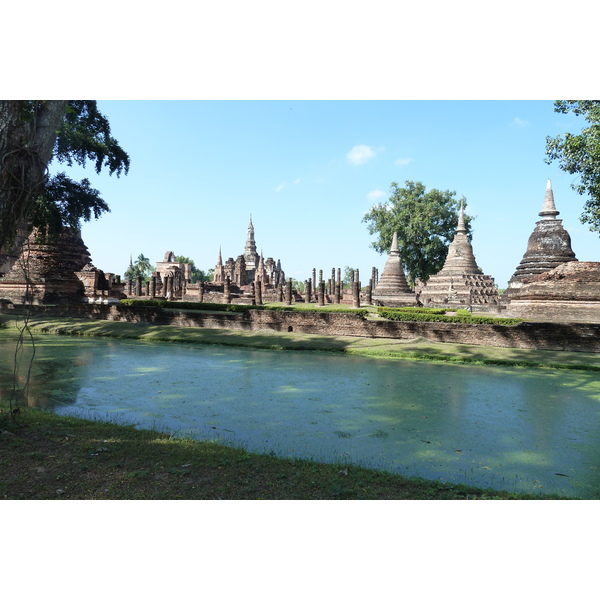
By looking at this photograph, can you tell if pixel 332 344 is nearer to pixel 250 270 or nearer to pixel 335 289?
pixel 335 289

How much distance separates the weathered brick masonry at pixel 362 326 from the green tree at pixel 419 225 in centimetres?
2597

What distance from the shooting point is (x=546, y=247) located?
18453 millimetres

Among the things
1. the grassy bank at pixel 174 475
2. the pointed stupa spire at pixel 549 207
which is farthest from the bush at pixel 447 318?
the grassy bank at pixel 174 475

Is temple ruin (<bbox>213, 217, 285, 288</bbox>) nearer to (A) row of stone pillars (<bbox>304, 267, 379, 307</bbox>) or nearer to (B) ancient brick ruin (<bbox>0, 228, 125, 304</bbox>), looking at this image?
(A) row of stone pillars (<bbox>304, 267, 379, 307</bbox>)

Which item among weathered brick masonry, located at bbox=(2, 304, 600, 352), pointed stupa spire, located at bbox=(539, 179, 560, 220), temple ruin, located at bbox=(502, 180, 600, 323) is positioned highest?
pointed stupa spire, located at bbox=(539, 179, 560, 220)

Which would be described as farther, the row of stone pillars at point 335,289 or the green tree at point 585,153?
the row of stone pillars at point 335,289

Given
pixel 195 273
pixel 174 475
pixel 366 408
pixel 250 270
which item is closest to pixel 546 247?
pixel 366 408

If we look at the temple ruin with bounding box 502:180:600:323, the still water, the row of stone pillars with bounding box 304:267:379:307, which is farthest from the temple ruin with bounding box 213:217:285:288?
the still water

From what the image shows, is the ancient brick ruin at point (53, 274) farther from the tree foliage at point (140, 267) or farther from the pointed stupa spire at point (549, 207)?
the tree foliage at point (140, 267)

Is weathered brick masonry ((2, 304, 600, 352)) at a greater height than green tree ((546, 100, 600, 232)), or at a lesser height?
lesser

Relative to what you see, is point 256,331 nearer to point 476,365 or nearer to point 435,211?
point 476,365

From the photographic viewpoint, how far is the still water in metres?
3.62

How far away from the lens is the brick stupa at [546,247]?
1806cm

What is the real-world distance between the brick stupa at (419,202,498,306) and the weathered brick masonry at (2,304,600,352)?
568 inches
